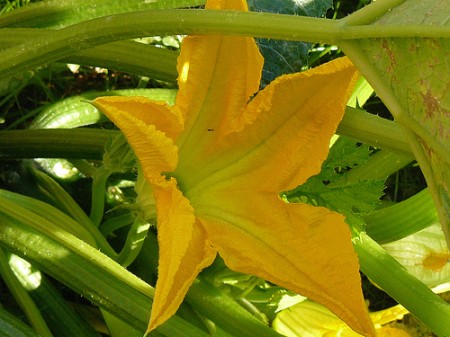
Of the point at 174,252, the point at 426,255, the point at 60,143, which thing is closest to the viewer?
the point at 174,252

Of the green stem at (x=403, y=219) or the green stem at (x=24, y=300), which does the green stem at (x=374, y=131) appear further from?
the green stem at (x=24, y=300)

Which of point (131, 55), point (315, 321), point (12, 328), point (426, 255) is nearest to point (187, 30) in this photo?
point (131, 55)

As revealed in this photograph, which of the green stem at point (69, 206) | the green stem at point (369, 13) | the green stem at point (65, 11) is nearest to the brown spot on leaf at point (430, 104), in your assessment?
the green stem at point (369, 13)

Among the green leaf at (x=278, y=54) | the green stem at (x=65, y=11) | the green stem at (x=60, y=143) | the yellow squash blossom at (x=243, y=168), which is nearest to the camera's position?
the yellow squash blossom at (x=243, y=168)

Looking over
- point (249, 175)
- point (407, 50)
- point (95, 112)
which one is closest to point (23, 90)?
point (95, 112)

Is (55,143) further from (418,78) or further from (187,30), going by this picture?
(418,78)
